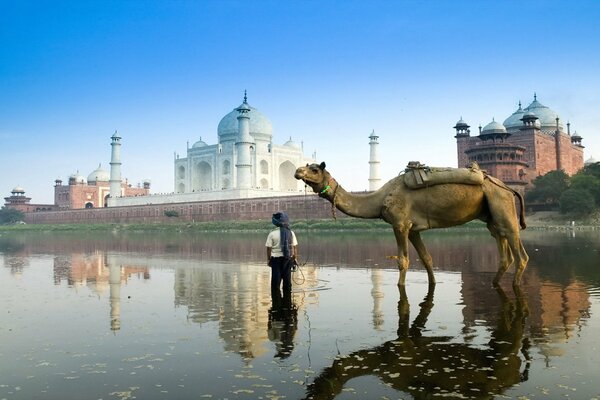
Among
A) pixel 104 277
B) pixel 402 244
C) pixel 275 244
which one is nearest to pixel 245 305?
pixel 275 244

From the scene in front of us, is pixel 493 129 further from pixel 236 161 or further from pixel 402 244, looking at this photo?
pixel 402 244

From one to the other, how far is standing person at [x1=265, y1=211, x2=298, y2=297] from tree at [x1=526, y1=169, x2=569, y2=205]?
48954 mm

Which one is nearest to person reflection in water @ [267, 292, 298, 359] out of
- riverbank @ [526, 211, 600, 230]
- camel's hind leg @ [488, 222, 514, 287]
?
camel's hind leg @ [488, 222, 514, 287]

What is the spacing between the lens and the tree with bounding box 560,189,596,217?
150 ft

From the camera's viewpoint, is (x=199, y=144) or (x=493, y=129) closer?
(x=493, y=129)

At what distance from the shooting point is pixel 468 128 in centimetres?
6750

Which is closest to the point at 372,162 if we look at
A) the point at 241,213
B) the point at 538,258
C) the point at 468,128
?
the point at 468,128

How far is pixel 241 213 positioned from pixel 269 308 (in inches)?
2205

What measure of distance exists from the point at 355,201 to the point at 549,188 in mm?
48612

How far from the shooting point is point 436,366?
4.30 metres

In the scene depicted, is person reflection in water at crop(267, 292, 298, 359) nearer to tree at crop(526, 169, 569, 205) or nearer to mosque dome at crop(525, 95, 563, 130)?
tree at crop(526, 169, 569, 205)

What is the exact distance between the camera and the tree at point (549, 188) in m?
52.0

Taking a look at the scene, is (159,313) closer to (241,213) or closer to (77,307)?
(77,307)

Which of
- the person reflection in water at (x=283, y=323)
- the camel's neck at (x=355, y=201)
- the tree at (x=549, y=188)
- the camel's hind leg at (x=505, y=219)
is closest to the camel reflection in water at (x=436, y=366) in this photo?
the person reflection in water at (x=283, y=323)
